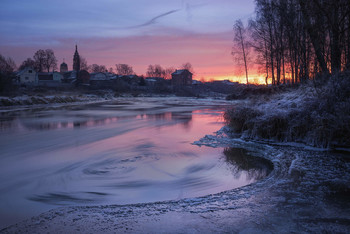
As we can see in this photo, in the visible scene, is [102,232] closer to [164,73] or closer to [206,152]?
[206,152]

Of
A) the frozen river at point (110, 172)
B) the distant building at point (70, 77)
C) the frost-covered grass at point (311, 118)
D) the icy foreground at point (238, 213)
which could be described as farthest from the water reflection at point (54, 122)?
the distant building at point (70, 77)

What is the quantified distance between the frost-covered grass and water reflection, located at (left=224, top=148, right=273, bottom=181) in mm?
1806

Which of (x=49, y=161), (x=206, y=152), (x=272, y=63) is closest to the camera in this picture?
(x=49, y=161)

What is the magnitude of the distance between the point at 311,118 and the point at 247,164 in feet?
10.6

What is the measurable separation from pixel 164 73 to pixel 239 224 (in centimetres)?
16038

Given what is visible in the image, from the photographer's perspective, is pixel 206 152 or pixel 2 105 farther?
pixel 2 105

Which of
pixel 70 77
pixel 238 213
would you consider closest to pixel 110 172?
pixel 238 213

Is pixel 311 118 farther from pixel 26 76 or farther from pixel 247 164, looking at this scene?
pixel 26 76

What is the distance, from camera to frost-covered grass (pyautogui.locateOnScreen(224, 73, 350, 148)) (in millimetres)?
7688

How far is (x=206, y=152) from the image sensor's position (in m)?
8.06

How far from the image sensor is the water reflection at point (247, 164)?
19.4 ft

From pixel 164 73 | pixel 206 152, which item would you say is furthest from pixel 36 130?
pixel 164 73

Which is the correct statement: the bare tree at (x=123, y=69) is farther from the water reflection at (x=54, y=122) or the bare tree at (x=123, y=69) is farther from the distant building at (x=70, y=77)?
the water reflection at (x=54, y=122)

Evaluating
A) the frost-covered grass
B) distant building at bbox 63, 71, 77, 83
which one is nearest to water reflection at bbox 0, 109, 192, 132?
the frost-covered grass
